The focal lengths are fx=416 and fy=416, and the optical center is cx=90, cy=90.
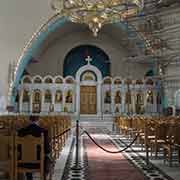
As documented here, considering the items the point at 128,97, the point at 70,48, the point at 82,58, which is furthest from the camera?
the point at 82,58

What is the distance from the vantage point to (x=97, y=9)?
739 inches

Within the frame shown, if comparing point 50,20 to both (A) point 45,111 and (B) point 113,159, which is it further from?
(B) point 113,159

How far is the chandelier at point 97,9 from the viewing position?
1864 centimetres

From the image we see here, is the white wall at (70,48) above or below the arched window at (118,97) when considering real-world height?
above

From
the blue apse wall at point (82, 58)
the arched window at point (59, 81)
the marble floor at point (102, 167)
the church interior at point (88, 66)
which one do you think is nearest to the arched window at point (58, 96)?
the church interior at point (88, 66)

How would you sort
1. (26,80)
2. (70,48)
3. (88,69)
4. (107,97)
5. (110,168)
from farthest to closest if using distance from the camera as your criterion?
(70,48), (88,69), (107,97), (26,80), (110,168)

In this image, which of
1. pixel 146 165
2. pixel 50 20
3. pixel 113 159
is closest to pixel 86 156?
pixel 113 159

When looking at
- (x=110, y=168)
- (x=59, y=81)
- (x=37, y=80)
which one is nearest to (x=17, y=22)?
(x=37, y=80)

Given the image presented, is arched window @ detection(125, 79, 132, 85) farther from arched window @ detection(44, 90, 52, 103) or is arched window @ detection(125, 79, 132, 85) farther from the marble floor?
the marble floor

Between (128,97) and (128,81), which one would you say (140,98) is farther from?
(128,81)

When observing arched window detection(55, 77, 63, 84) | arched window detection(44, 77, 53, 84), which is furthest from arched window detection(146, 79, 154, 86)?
arched window detection(44, 77, 53, 84)

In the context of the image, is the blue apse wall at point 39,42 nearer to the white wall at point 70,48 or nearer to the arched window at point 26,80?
the arched window at point 26,80

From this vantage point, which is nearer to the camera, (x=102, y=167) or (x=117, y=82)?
(x=102, y=167)

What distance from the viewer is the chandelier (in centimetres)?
1864
